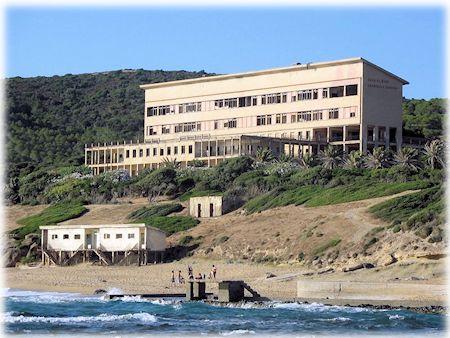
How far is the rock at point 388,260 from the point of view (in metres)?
57.8

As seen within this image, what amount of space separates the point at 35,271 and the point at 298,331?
32792 mm

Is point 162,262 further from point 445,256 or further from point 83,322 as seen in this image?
point 83,322

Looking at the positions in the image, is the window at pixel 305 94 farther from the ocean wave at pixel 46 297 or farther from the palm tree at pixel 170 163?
the ocean wave at pixel 46 297

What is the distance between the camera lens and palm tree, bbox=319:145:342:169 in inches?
3600

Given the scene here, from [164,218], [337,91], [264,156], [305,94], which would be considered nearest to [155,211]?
[164,218]

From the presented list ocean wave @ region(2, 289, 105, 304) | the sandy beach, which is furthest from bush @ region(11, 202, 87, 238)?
ocean wave @ region(2, 289, 105, 304)

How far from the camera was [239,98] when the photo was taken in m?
105

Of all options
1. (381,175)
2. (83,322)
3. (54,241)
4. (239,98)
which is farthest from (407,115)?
(83,322)

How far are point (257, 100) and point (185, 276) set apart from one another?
131 ft

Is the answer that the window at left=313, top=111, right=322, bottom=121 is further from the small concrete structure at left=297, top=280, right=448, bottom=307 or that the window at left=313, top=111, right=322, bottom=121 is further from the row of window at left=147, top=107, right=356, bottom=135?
the small concrete structure at left=297, top=280, right=448, bottom=307

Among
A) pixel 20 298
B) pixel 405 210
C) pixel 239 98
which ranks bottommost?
pixel 20 298

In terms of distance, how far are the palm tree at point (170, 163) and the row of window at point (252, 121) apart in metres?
5.47

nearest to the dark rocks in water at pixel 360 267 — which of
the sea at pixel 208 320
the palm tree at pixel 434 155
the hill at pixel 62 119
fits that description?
the sea at pixel 208 320

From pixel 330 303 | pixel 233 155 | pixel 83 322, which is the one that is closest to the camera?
pixel 83 322
